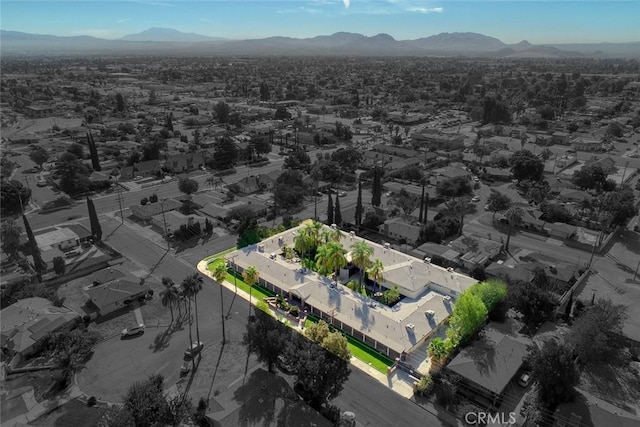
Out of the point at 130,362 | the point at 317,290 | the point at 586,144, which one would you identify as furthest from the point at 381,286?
the point at 586,144

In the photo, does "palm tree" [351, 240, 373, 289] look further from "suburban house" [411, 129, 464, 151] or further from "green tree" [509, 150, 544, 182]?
"suburban house" [411, 129, 464, 151]

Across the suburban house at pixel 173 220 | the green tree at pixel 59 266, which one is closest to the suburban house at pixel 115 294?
the green tree at pixel 59 266

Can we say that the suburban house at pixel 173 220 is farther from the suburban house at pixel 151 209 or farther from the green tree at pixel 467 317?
the green tree at pixel 467 317

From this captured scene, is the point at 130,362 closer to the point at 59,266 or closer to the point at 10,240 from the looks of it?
the point at 59,266

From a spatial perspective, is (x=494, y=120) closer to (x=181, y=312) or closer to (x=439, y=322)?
(x=439, y=322)

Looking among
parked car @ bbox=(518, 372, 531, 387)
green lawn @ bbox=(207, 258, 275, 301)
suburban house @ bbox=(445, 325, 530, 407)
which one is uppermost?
suburban house @ bbox=(445, 325, 530, 407)

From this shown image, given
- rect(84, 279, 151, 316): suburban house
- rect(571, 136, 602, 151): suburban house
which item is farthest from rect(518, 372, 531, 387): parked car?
rect(571, 136, 602, 151): suburban house

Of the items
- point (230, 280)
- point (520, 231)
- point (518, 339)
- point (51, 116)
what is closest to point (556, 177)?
point (520, 231)
